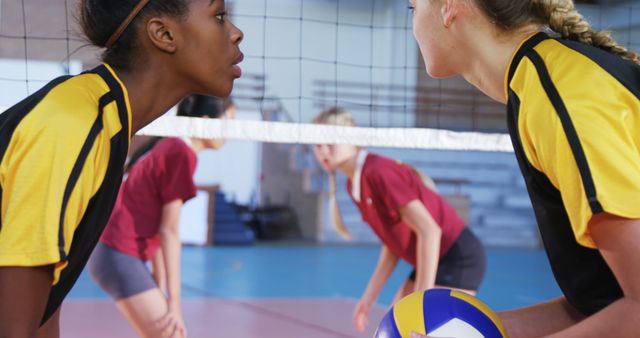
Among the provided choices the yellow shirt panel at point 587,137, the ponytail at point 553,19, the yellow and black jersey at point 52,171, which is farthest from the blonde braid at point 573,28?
the yellow and black jersey at point 52,171

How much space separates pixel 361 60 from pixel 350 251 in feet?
11.2

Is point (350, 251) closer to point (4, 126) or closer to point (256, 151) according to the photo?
point (256, 151)

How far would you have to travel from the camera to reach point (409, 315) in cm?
184

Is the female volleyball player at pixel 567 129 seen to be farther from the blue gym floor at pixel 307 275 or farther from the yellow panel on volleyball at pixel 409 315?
the blue gym floor at pixel 307 275

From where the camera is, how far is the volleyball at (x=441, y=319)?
5.85 ft

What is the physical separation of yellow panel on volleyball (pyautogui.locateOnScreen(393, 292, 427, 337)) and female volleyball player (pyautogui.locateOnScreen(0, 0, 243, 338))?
0.65 metres

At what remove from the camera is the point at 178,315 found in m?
3.83

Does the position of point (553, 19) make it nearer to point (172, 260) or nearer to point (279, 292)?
point (172, 260)

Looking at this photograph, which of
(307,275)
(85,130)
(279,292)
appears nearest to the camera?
(85,130)

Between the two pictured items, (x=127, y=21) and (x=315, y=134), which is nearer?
(x=127, y=21)

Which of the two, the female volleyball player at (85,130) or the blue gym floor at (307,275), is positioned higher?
the female volleyball player at (85,130)

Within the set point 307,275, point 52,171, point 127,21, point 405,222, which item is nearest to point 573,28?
point 127,21

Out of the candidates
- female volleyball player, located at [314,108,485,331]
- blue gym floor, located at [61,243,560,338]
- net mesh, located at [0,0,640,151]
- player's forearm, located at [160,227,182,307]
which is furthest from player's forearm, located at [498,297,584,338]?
net mesh, located at [0,0,640,151]

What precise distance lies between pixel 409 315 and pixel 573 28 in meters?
0.73
